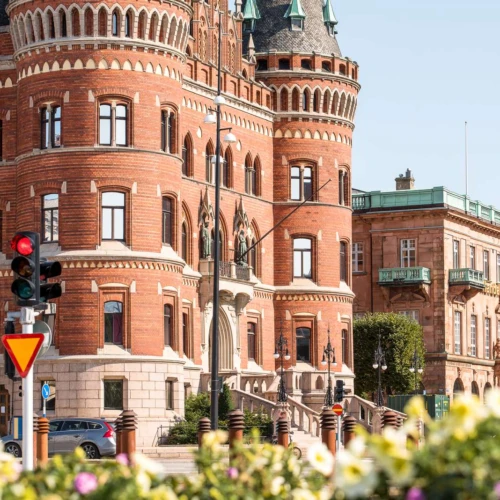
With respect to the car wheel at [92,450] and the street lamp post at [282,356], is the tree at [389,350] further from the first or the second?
the car wheel at [92,450]

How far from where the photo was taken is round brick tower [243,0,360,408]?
219 ft

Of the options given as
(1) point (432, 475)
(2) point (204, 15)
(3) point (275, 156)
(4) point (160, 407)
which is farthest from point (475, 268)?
(1) point (432, 475)

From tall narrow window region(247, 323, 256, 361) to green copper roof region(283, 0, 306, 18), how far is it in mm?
14796

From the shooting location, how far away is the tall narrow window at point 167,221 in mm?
55469

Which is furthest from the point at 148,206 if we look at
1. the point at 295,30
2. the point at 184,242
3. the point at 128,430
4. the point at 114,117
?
the point at 128,430

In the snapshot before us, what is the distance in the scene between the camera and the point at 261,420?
5506cm

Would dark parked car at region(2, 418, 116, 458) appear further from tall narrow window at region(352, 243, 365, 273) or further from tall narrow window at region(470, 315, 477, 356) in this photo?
tall narrow window at region(470, 315, 477, 356)

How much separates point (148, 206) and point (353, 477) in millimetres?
43769

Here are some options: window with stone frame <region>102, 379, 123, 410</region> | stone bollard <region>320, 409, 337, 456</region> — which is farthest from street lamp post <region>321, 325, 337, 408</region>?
stone bollard <region>320, 409, 337, 456</region>

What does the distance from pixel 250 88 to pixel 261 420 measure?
17204 millimetres

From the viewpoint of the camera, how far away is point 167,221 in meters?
Answer: 55.9

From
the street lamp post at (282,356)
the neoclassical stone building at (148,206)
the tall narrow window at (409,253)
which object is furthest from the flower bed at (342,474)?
the tall narrow window at (409,253)

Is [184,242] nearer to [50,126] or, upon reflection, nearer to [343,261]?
[50,126]

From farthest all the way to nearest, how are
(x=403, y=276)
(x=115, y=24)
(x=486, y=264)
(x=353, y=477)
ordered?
1. (x=486, y=264)
2. (x=403, y=276)
3. (x=115, y=24)
4. (x=353, y=477)
